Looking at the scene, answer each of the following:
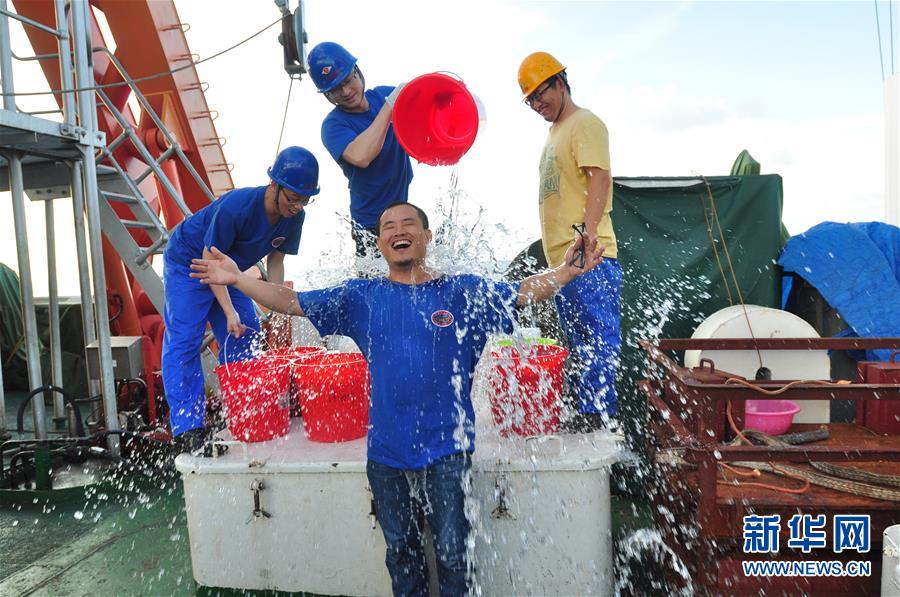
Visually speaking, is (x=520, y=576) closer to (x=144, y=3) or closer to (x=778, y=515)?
(x=778, y=515)

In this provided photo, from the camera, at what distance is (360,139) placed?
11.4 ft

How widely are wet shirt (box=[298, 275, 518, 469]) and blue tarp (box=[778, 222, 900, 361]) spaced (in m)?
4.49

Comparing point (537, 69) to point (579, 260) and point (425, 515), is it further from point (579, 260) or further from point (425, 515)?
point (425, 515)

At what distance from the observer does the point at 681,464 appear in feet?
9.09

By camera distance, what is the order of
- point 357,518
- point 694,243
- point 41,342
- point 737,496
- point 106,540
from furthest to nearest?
point 41,342 → point 694,243 → point 106,540 → point 357,518 → point 737,496

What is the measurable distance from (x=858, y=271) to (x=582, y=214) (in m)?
3.48

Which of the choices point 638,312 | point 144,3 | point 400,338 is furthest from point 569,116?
point 144,3

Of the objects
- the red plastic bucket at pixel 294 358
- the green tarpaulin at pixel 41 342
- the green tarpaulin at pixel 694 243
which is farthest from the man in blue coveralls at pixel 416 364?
the green tarpaulin at pixel 41 342

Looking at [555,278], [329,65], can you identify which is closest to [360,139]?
[329,65]

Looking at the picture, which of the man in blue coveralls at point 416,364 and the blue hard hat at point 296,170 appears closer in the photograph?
the man in blue coveralls at point 416,364

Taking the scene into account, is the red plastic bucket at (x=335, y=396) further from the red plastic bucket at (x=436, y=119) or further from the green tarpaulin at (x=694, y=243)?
the green tarpaulin at (x=694, y=243)

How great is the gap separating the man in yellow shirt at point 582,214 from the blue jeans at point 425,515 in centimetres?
115

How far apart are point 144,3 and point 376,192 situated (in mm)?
4644

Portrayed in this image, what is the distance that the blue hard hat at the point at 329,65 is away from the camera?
3518mm
